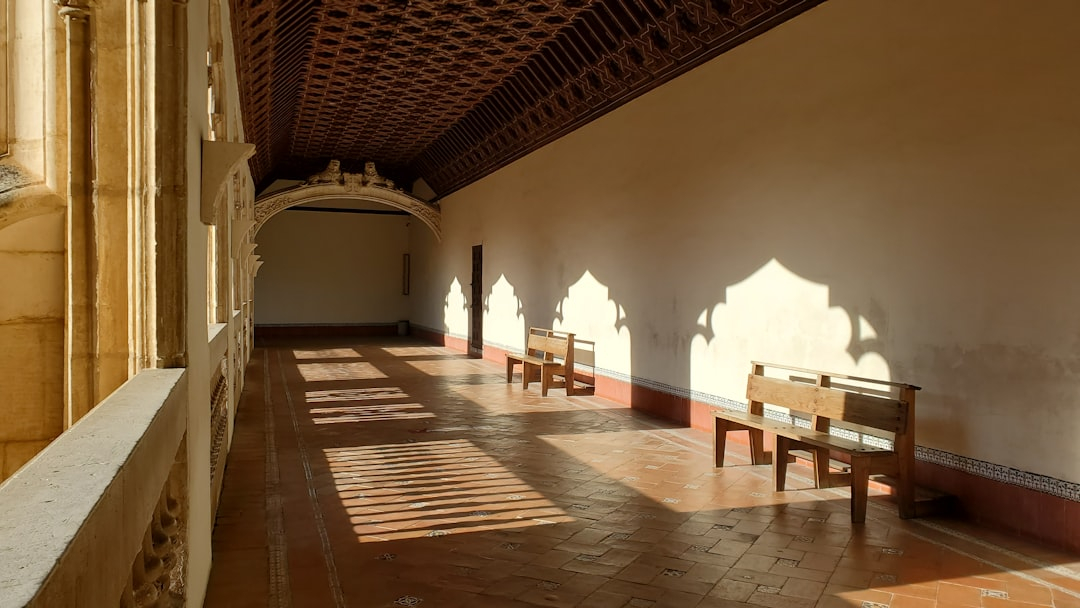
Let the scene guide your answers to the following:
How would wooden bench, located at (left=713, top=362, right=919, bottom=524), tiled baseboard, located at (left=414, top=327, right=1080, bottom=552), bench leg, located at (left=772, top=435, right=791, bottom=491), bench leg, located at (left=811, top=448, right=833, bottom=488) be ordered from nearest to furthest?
tiled baseboard, located at (left=414, top=327, right=1080, bottom=552), wooden bench, located at (left=713, top=362, right=919, bottom=524), bench leg, located at (left=811, top=448, right=833, bottom=488), bench leg, located at (left=772, top=435, right=791, bottom=491)

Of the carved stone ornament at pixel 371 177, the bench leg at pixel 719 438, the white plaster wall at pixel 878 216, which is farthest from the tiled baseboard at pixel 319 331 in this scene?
the bench leg at pixel 719 438

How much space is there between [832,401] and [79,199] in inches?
187

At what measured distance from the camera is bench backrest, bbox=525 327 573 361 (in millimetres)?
10234

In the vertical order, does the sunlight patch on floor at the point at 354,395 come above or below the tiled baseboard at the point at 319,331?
below

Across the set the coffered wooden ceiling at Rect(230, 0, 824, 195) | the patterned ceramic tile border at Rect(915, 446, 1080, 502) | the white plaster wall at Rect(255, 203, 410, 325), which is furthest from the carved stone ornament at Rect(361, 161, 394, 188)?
the patterned ceramic tile border at Rect(915, 446, 1080, 502)

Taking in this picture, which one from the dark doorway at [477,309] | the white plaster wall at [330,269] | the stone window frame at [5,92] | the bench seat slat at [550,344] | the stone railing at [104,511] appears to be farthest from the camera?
the white plaster wall at [330,269]

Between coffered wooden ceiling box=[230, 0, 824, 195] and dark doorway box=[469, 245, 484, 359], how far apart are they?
5.99 feet

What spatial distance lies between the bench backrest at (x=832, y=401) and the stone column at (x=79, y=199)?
14.9ft

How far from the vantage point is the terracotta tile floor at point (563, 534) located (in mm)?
3602

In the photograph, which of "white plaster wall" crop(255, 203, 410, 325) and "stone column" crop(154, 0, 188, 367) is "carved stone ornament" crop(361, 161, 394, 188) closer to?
"white plaster wall" crop(255, 203, 410, 325)

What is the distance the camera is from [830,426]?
6.05 m

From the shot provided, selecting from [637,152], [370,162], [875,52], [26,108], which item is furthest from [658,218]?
[370,162]

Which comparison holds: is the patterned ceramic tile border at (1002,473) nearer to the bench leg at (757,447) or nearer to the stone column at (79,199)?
the bench leg at (757,447)

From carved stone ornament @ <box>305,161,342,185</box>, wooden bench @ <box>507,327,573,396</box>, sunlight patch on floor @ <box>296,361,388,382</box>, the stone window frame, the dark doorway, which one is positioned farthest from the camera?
carved stone ornament @ <box>305,161,342,185</box>
